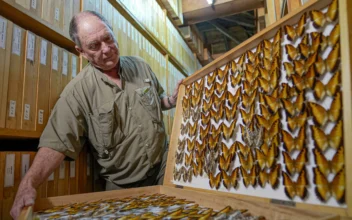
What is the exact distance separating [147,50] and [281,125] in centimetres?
185

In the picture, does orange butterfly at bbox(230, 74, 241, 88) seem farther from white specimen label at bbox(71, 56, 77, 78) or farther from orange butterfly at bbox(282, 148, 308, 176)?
white specimen label at bbox(71, 56, 77, 78)

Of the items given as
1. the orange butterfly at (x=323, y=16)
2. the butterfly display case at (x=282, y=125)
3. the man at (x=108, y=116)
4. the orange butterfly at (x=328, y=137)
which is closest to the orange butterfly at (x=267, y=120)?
the butterfly display case at (x=282, y=125)

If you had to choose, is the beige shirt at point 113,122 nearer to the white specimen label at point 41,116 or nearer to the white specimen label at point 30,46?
the white specimen label at point 41,116

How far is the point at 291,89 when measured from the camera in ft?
2.02

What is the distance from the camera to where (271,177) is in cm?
63

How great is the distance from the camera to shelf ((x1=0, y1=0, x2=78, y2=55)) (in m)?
1.09

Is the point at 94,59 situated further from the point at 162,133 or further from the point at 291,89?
the point at 291,89

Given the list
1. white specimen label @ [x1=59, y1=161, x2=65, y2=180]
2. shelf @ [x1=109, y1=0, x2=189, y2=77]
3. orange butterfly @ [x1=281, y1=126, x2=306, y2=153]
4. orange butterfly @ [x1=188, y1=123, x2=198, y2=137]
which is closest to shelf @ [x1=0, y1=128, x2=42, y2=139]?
white specimen label @ [x1=59, y1=161, x2=65, y2=180]

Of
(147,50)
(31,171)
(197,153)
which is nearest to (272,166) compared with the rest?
(197,153)

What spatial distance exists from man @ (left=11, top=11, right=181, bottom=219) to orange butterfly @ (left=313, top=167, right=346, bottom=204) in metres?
0.87

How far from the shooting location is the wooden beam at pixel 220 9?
3014 mm

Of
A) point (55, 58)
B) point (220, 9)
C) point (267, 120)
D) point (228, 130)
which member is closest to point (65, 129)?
point (55, 58)

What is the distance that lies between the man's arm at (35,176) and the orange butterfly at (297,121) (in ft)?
2.63

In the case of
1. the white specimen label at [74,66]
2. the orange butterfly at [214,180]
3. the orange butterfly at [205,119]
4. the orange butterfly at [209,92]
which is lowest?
the orange butterfly at [214,180]
